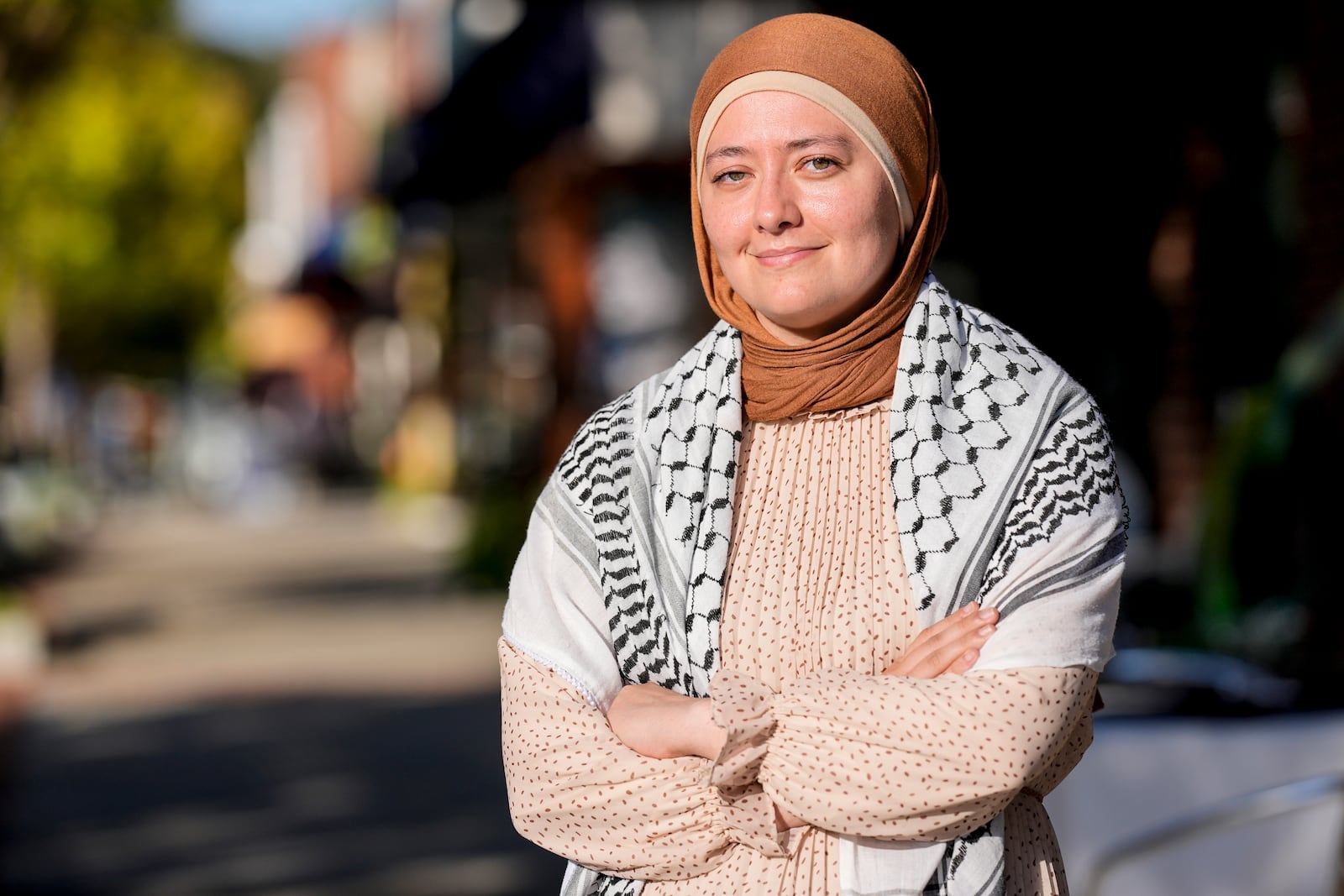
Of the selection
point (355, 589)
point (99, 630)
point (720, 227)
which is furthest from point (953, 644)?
point (355, 589)

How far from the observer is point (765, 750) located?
1939 millimetres

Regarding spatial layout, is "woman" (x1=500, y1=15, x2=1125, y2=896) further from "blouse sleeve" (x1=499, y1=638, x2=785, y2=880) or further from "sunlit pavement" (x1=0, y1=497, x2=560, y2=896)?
"sunlit pavement" (x1=0, y1=497, x2=560, y2=896)

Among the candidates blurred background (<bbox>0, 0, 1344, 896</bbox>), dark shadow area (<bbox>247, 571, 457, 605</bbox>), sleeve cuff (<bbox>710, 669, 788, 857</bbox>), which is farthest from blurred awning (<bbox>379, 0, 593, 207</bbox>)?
sleeve cuff (<bbox>710, 669, 788, 857</bbox>)

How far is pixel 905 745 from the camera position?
189 cm

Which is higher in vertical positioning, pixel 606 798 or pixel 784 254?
pixel 784 254

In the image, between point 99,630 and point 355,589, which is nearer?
point 99,630

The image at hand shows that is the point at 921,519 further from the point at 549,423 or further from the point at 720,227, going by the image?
the point at 549,423

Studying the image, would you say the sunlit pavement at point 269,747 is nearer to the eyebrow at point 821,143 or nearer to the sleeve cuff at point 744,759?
the sleeve cuff at point 744,759

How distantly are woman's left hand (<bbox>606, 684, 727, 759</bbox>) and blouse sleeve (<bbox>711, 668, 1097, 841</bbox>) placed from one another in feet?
0.11

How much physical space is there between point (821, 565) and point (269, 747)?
25.1ft

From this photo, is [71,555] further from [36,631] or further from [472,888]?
[472,888]

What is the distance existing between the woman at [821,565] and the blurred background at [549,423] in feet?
6.17

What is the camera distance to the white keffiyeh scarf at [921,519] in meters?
1.92

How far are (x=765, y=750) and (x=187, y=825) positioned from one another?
601 cm
